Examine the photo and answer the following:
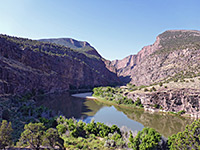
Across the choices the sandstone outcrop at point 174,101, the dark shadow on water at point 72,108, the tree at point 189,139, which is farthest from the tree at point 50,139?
the sandstone outcrop at point 174,101

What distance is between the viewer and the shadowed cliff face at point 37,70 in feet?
208

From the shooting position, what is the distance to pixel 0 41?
7800 cm

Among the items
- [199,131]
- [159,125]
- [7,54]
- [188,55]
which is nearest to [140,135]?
[199,131]

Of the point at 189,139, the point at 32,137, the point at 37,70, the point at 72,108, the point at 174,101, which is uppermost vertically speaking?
the point at 37,70

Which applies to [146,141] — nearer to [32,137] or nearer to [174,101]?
[32,137]

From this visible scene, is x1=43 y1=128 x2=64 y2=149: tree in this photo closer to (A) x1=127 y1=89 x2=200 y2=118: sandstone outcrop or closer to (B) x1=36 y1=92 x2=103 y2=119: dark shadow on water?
(B) x1=36 y1=92 x2=103 y2=119: dark shadow on water

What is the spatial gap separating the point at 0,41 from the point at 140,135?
90466 mm

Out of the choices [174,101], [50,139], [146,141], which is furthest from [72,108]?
[146,141]

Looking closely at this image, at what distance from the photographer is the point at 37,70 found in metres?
91.5

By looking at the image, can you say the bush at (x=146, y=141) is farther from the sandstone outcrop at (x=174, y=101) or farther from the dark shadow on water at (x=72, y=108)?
the sandstone outcrop at (x=174, y=101)

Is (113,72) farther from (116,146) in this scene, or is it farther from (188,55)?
(116,146)

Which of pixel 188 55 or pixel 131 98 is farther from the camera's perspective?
pixel 188 55

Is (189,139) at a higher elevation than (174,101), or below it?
higher

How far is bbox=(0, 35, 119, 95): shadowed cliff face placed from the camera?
208 ft
